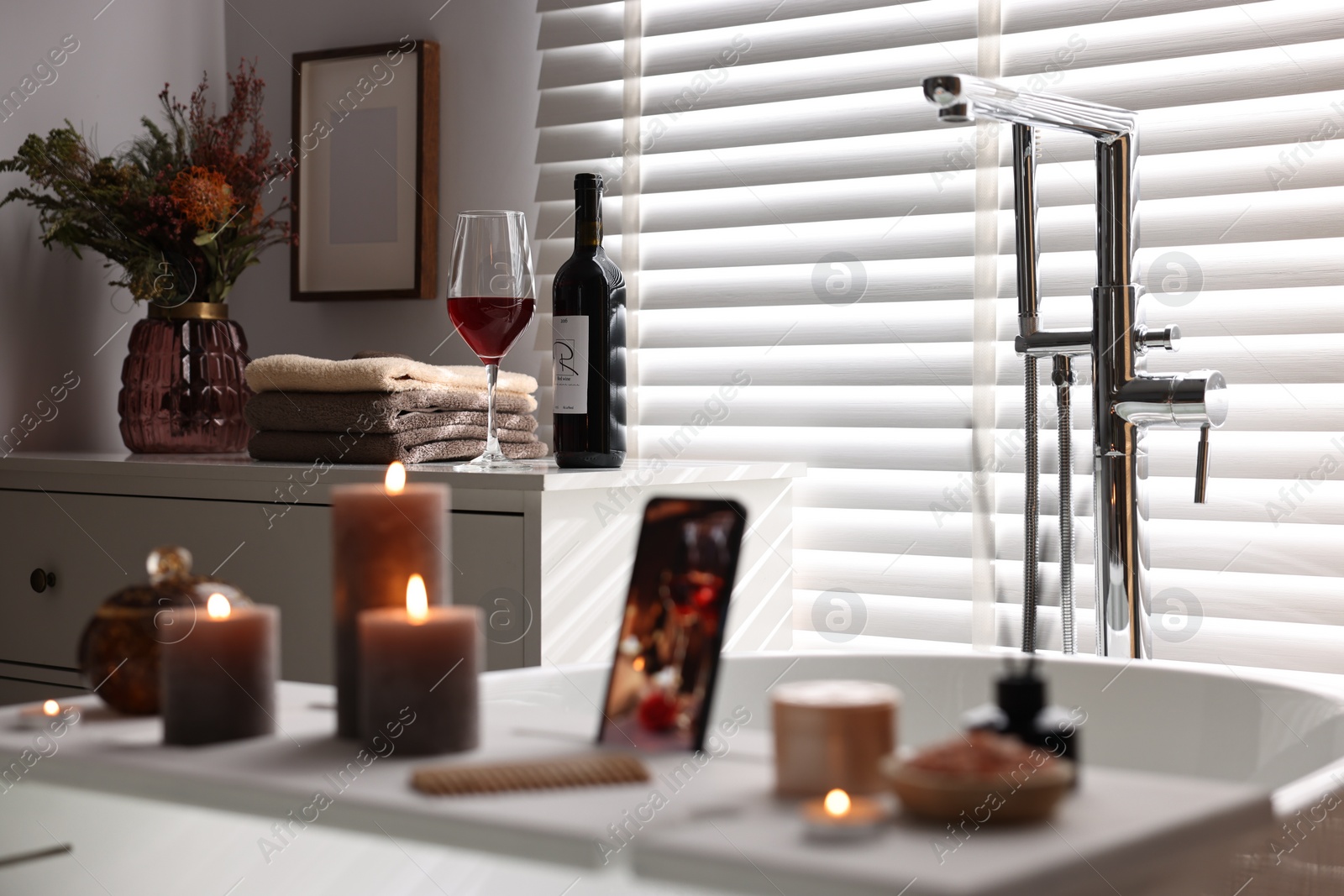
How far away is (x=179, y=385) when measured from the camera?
172 cm

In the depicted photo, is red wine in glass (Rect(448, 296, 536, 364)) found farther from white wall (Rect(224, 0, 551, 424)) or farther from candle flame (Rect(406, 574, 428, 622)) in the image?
candle flame (Rect(406, 574, 428, 622))

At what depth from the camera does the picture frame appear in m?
1.83

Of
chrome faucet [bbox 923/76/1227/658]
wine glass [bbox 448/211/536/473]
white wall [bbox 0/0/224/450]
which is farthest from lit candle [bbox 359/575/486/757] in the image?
white wall [bbox 0/0/224/450]

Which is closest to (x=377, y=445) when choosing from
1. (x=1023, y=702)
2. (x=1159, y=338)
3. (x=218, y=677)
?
(x=1159, y=338)

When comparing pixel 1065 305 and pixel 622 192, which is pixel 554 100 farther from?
pixel 1065 305

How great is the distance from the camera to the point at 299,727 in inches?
21.4

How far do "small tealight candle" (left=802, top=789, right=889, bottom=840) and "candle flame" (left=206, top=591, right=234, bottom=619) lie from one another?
27cm

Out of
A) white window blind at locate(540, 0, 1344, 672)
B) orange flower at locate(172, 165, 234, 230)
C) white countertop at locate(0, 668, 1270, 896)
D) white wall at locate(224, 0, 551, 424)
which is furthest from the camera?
white wall at locate(224, 0, 551, 424)

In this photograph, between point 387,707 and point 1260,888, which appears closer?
point 387,707

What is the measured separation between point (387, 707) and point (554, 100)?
54.5 inches

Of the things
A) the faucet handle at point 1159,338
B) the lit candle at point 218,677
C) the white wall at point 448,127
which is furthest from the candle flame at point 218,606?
the white wall at point 448,127

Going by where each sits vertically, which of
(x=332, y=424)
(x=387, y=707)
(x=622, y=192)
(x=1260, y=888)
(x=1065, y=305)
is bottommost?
(x=1260, y=888)

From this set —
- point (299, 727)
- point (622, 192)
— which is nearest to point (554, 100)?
point (622, 192)

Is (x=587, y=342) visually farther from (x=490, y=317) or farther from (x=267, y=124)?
(x=267, y=124)
